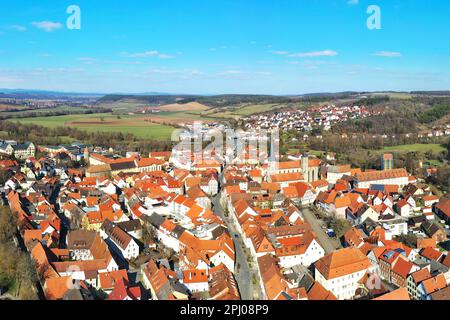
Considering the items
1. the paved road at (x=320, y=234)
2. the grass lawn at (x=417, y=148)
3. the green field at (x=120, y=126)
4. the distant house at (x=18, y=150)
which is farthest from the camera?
the green field at (x=120, y=126)

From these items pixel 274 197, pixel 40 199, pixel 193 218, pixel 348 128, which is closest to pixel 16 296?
pixel 193 218

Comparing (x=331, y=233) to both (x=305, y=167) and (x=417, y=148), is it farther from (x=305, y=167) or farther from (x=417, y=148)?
(x=417, y=148)

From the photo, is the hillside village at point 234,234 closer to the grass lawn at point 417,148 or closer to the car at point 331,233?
the car at point 331,233

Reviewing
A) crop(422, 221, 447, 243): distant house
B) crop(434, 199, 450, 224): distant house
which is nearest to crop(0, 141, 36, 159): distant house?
crop(422, 221, 447, 243): distant house

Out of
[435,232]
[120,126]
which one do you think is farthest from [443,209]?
[120,126]

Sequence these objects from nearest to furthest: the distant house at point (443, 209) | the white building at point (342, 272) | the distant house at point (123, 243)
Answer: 1. the white building at point (342, 272)
2. the distant house at point (123, 243)
3. the distant house at point (443, 209)

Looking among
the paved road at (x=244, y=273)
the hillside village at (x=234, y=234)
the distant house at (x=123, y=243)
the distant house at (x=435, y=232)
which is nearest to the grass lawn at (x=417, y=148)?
the hillside village at (x=234, y=234)
